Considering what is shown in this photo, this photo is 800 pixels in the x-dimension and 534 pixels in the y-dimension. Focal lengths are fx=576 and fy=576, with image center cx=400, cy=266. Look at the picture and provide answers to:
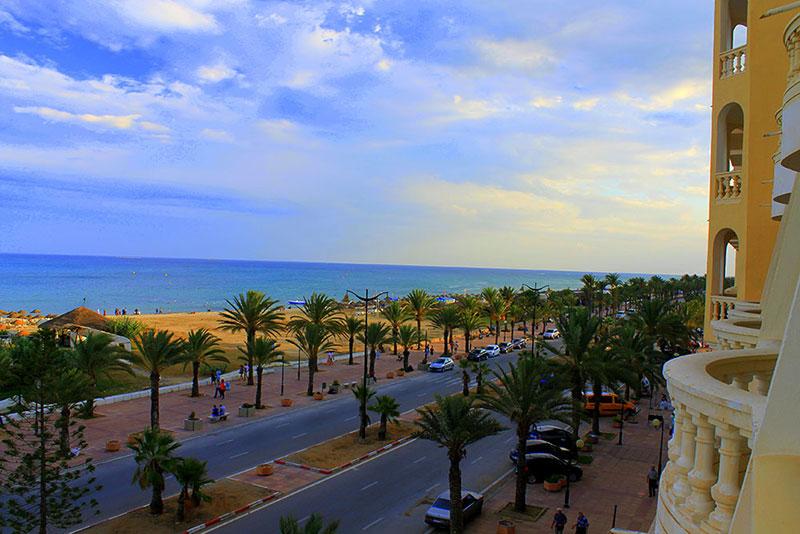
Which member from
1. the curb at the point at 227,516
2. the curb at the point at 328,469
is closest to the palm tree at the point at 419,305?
the curb at the point at 328,469

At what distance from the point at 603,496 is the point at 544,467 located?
7.23 ft

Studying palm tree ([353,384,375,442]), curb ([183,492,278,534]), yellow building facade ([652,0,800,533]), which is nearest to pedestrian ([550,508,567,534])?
yellow building facade ([652,0,800,533])

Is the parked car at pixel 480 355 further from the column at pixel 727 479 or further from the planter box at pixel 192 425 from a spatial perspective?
the column at pixel 727 479

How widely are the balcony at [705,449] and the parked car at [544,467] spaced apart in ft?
51.0

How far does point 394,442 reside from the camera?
24047 mm

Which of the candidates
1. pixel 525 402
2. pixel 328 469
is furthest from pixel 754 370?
pixel 328 469

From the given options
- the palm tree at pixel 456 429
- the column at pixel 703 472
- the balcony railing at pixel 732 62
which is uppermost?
the balcony railing at pixel 732 62

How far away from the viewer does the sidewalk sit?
1636cm

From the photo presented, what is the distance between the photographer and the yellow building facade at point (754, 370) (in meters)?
3.59

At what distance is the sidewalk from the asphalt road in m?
2.15

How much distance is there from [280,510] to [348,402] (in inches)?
591

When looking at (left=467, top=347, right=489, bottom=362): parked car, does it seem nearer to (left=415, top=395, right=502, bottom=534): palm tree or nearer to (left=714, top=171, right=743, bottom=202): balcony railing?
(left=415, top=395, right=502, bottom=534): palm tree

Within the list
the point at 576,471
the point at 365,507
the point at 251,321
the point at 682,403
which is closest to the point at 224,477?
the point at 365,507

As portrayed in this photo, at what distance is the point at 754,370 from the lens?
624 centimetres
